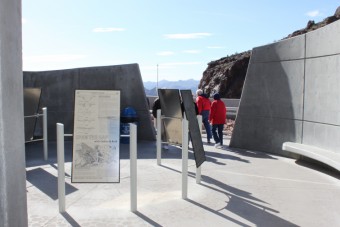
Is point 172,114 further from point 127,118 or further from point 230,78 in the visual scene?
point 230,78

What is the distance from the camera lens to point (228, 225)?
506cm

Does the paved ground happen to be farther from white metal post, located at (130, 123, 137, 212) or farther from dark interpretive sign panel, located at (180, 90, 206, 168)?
→ dark interpretive sign panel, located at (180, 90, 206, 168)

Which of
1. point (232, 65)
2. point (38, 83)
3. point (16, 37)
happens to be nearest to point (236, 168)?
point (16, 37)

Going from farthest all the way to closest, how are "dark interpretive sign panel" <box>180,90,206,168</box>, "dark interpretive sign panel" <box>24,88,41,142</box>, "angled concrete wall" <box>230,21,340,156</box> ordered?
1. "dark interpretive sign panel" <box>24,88,41,142</box>
2. "angled concrete wall" <box>230,21,340,156</box>
3. "dark interpretive sign panel" <box>180,90,206,168</box>

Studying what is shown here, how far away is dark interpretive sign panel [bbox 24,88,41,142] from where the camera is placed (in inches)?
393

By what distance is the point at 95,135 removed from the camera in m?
5.75

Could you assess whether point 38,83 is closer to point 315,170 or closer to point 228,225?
point 315,170

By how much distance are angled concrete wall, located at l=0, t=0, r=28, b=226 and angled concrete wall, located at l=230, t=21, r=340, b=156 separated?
6356 mm

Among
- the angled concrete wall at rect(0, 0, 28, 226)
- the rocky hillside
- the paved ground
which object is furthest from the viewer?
the rocky hillside

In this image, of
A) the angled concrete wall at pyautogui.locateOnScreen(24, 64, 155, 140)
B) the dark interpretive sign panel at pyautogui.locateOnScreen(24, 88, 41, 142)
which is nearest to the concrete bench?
the angled concrete wall at pyautogui.locateOnScreen(24, 64, 155, 140)

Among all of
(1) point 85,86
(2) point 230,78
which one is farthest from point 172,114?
(2) point 230,78

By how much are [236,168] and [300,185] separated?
1735 millimetres

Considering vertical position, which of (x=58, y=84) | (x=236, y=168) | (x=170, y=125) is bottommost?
(x=236, y=168)

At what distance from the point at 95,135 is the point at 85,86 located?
7.17 metres
